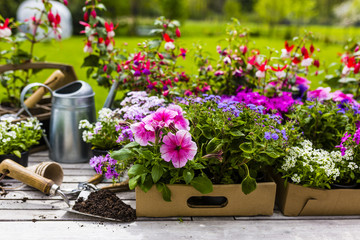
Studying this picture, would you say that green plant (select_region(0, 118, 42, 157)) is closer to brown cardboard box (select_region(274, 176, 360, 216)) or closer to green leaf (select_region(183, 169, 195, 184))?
green leaf (select_region(183, 169, 195, 184))

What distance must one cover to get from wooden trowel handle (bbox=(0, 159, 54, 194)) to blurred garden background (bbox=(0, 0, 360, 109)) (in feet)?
8.98

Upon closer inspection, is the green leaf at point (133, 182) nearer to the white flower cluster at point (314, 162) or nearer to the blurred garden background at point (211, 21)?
the white flower cluster at point (314, 162)

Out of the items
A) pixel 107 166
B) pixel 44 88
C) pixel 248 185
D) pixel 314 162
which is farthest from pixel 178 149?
pixel 44 88

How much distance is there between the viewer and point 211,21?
19.7m

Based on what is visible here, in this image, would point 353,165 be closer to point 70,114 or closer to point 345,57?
point 345,57

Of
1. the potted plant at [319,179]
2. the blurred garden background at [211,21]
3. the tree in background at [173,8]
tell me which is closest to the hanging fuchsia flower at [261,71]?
the potted plant at [319,179]

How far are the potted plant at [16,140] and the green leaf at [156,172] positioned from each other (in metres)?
0.89

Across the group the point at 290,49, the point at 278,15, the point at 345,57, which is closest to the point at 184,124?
the point at 290,49

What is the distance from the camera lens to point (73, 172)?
2.30 m

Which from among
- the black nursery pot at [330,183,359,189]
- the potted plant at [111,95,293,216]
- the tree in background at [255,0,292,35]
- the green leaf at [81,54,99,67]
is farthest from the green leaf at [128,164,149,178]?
the tree in background at [255,0,292,35]

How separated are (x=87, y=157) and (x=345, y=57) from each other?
205cm

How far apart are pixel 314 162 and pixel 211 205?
1.76 feet

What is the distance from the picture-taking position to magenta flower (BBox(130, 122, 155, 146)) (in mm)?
1619

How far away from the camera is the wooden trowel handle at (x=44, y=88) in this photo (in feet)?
8.38
